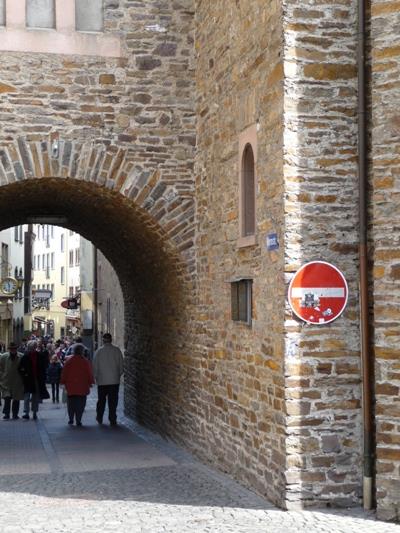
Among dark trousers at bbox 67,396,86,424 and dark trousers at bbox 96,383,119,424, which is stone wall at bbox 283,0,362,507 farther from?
dark trousers at bbox 67,396,86,424

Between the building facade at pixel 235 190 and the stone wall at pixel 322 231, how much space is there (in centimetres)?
1

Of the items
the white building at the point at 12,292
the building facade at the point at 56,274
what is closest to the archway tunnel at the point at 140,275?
the white building at the point at 12,292

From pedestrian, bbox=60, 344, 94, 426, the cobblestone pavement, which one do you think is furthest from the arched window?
pedestrian, bbox=60, 344, 94, 426

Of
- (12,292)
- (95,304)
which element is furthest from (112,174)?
(12,292)

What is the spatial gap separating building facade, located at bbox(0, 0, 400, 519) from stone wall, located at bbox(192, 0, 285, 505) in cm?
3

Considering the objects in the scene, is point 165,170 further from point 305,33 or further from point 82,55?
point 305,33

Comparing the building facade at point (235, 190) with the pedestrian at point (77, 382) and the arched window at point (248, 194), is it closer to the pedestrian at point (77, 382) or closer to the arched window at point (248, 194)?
the arched window at point (248, 194)

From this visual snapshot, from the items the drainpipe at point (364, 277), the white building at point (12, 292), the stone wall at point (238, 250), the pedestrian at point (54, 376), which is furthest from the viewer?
the white building at point (12, 292)

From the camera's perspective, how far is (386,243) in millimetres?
7621

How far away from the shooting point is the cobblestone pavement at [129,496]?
7.48 meters

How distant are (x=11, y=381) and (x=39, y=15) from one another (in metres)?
7.12

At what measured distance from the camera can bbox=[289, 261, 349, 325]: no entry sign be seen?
26.0 ft

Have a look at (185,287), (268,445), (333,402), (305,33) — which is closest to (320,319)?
(333,402)

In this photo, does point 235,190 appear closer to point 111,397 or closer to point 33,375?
point 111,397
